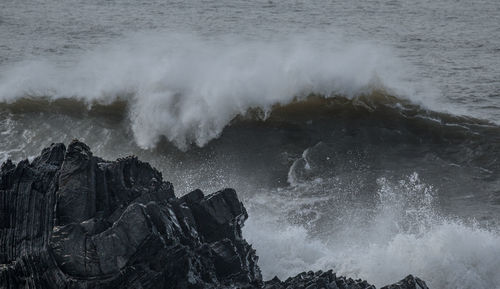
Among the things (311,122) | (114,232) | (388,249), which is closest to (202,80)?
(311,122)

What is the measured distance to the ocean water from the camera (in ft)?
42.7

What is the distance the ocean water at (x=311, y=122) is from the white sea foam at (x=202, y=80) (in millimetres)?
63

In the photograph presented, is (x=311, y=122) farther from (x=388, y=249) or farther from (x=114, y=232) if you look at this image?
(x=114, y=232)

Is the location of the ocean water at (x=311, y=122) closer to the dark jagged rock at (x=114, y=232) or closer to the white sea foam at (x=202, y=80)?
the white sea foam at (x=202, y=80)

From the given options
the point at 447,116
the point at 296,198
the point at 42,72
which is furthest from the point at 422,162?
the point at 42,72

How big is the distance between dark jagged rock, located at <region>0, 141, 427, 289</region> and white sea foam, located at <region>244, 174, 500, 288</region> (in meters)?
2.09

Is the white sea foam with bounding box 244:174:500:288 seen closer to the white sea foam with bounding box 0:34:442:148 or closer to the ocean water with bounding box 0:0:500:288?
the ocean water with bounding box 0:0:500:288

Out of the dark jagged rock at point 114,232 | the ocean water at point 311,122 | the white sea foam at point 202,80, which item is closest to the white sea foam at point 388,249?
the ocean water at point 311,122

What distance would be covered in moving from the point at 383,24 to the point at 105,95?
540 inches

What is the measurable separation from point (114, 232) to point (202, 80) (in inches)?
480

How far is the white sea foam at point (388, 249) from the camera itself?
12078 millimetres

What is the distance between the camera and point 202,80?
20688 millimetres

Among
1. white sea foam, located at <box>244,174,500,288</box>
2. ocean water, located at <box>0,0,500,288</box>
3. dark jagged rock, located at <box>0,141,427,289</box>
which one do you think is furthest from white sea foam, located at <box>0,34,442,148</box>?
dark jagged rock, located at <box>0,141,427,289</box>

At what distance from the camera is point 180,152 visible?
713 inches
